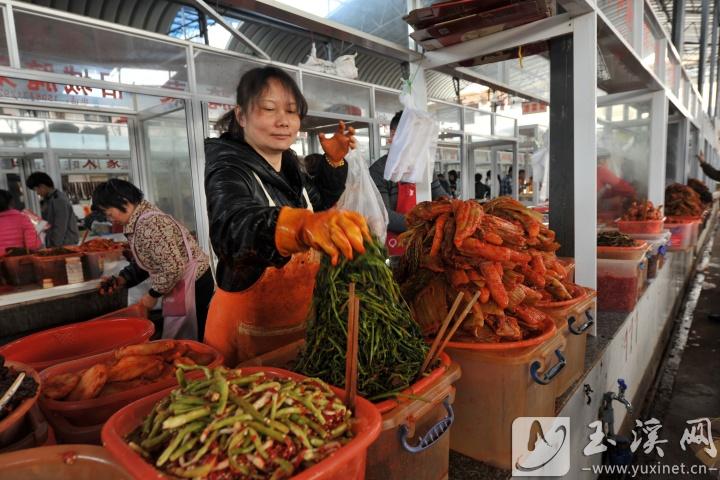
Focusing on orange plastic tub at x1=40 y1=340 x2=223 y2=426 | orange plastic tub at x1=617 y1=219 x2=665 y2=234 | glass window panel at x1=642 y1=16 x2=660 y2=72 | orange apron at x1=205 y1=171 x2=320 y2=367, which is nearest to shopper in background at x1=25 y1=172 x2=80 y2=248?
orange apron at x1=205 y1=171 x2=320 y2=367

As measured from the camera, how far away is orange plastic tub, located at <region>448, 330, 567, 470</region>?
1350 millimetres

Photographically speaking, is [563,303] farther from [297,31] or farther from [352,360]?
[297,31]

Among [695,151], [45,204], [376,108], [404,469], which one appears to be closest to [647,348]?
[404,469]

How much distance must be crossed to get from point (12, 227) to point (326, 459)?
5.05 metres

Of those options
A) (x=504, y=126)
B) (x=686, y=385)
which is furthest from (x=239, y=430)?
(x=504, y=126)

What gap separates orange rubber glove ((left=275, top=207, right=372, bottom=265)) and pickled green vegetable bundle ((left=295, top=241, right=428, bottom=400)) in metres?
0.12

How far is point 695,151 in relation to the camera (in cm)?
1025

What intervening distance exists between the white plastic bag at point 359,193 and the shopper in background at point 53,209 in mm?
5033

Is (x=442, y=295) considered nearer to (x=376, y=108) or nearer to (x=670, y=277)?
(x=670, y=277)

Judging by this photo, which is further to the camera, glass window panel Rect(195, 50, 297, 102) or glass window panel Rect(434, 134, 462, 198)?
glass window panel Rect(434, 134, 462, 198)

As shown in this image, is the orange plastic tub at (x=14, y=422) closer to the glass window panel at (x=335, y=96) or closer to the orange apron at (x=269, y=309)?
the orange apron at (x=269, y=309)

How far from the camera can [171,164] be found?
5031 millimetres

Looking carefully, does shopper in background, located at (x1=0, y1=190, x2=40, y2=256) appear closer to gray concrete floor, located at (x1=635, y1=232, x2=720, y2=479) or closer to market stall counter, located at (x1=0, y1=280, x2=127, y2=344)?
market stall counter, located at (x1=0, y1=280, x2=127, y2=344)

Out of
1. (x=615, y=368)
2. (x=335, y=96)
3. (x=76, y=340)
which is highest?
(x=335, y=96)
